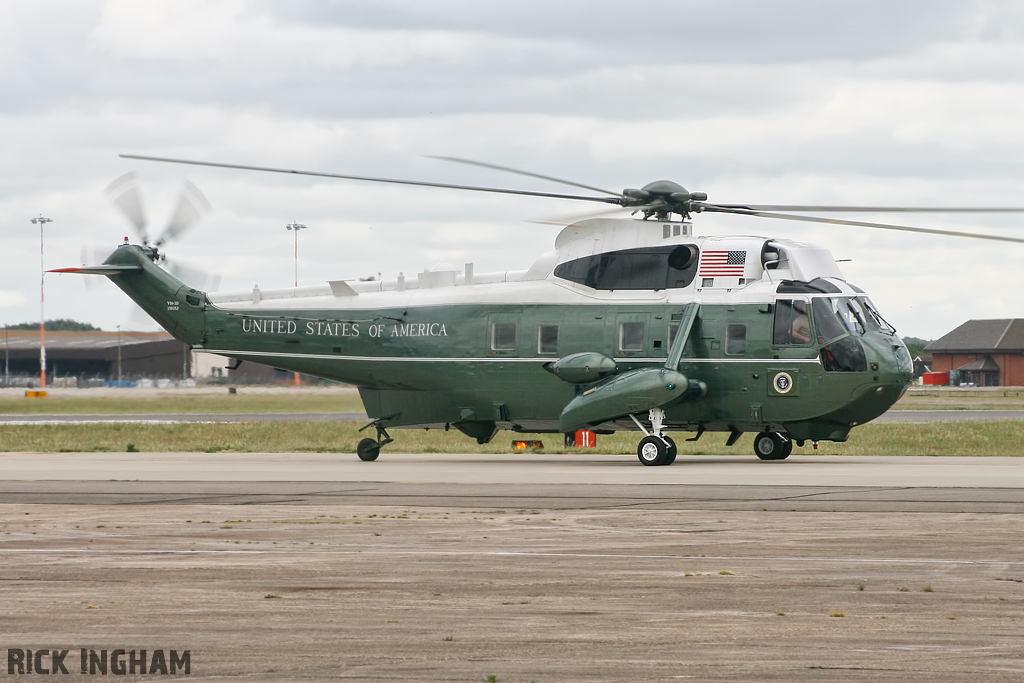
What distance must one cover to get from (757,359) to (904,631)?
18.2m

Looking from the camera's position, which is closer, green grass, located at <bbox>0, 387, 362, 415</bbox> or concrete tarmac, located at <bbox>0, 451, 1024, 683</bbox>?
concrete tarmac, located at <bbox>0, 451, 1024, 683</bbox>

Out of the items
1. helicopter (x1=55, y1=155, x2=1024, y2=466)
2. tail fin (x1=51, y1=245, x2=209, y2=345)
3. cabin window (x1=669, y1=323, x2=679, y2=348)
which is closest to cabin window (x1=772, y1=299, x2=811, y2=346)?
helicopter (x1=55, y1=155, x2=1024, y2=466)

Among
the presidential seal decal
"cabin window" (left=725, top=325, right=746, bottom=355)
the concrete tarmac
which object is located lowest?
the concrete tarmac

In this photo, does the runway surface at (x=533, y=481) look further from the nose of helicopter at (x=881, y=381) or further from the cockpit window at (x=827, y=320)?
the cockpit window at (x=827, y=320)

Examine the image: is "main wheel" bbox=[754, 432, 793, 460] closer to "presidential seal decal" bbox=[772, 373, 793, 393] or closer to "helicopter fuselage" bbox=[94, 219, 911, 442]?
"helicopter fuselage" bbox=[94, 219, 911, 442]

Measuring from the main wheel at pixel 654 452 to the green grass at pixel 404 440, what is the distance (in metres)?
4.46

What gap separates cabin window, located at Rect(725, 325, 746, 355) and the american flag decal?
1.16m

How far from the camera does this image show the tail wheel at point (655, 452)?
26.2 m

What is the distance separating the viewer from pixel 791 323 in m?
26.4

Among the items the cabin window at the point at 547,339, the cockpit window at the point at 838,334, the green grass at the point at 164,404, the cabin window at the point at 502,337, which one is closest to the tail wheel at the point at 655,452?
the cabin window at the point at 547,339

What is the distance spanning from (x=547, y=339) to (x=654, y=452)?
398 cm

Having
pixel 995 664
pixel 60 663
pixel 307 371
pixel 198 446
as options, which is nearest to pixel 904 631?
pixel 995 664

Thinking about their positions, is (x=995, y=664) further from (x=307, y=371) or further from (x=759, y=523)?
(x=307, y=371)

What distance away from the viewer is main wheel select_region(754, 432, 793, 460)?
93.2ft
